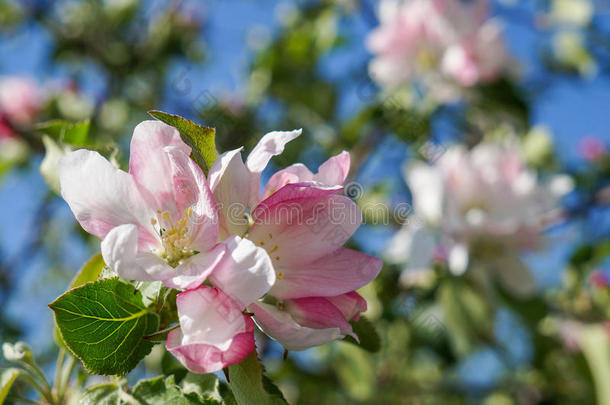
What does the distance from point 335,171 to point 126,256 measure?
9.5 inches

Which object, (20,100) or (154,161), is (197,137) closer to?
(154,161)

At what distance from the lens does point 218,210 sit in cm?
64

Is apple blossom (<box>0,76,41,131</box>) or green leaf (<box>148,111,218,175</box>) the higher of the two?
green leaf (<box>148,111,218,175</box>)

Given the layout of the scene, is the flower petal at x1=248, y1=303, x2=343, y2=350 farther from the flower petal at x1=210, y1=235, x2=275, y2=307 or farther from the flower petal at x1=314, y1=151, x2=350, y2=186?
the flower petal at x1=314, y1=151, x2=350, y2=186

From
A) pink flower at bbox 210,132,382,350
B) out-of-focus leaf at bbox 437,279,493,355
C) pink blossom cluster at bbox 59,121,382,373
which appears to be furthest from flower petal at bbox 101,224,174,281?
out-of-focus leaf at bbox 437,279,493,355

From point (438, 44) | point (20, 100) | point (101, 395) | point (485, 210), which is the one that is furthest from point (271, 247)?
point (20, 100)

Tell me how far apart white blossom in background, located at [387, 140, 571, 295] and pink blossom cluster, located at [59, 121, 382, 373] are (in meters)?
0.89

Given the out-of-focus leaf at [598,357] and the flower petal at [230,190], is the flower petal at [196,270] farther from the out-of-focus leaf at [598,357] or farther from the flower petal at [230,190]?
the out-of-focus leaf at [598,357]

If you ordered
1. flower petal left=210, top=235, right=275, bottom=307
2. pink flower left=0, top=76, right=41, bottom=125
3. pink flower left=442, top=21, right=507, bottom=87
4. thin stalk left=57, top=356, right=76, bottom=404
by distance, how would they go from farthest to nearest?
pink flower left=0, top=76, right=41, bottom=125 < pink flower left=442, top=21, right=507, bottom=87 < thin stalk left=57, top=356, right=76, bottom=404 < flower petal left=210, top=235, right=275, bottom=307

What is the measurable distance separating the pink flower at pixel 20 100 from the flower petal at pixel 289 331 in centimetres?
231

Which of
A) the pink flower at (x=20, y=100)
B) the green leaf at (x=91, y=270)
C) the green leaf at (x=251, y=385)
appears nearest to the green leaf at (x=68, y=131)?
the green leaf at (x=91, y=270)

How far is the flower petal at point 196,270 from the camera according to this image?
0.55 meters

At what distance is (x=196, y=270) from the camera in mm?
569

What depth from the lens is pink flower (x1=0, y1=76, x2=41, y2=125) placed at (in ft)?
8.53
